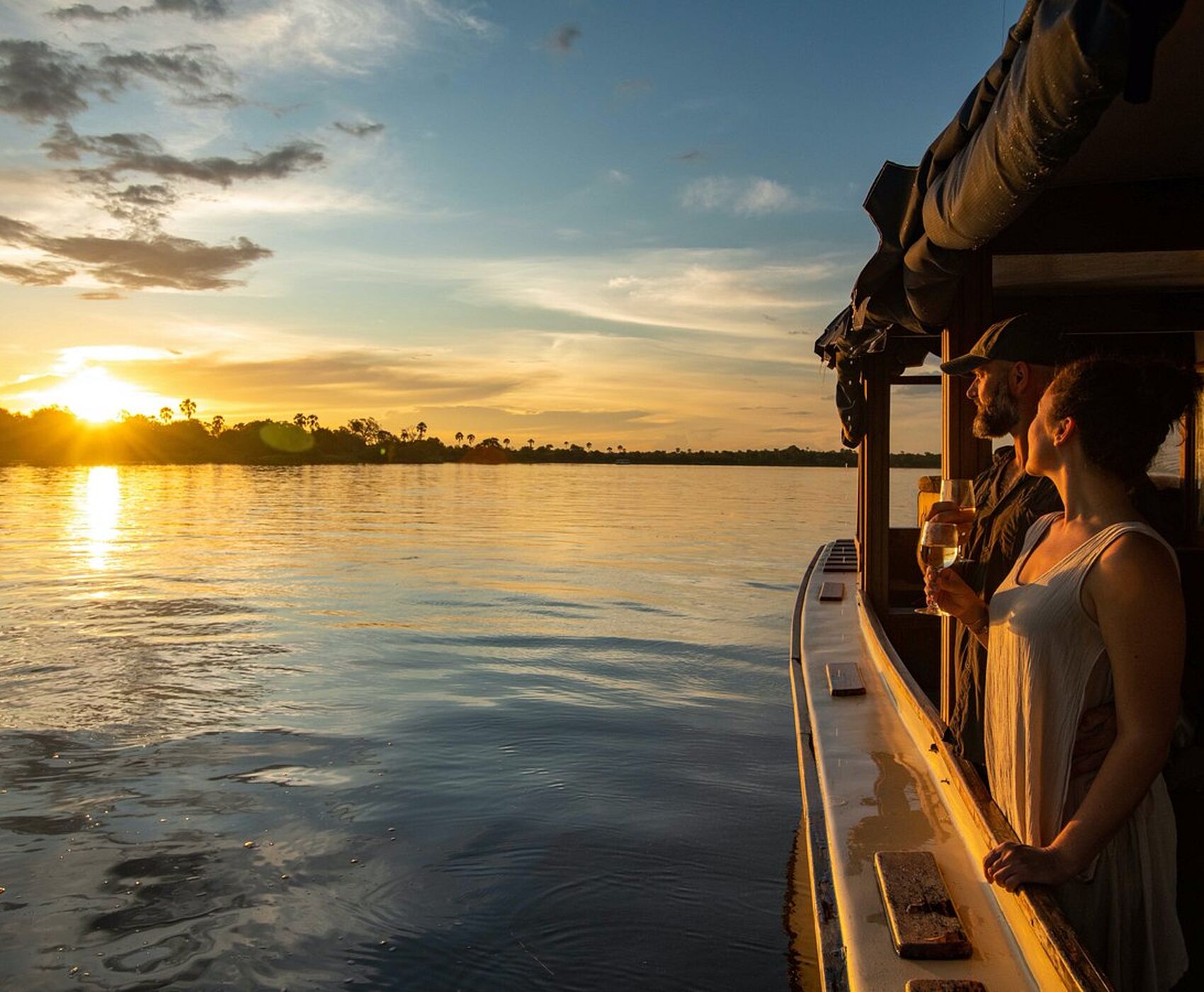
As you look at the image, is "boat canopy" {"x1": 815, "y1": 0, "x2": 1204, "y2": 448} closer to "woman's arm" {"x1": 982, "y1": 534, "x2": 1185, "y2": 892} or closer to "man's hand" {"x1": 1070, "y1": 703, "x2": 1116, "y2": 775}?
"woman's arm" {"x1": 982, "y1": 534, "x2": 1185, "y2": 892}

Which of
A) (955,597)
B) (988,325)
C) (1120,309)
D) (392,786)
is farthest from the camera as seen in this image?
(392,786)

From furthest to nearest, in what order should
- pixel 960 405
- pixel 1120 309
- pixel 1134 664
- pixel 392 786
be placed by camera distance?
pixel 392 786
pixel 1120 309
pixel 960 405
pixel 1134 664

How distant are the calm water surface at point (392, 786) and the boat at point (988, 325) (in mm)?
1356

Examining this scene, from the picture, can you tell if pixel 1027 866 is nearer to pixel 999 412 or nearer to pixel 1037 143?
pixel 999 412

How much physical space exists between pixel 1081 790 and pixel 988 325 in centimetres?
313

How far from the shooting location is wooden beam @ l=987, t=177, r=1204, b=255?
425 cm

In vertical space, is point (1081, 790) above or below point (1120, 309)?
below

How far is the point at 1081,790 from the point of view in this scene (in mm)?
1989

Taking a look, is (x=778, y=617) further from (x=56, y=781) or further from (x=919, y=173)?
(x=919, y=173)

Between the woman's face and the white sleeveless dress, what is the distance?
215 millimetres

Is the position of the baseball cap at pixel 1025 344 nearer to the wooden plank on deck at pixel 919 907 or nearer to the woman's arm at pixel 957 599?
the woman's arm at pixel 957 599

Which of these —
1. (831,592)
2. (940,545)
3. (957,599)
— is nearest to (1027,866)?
(957,599)

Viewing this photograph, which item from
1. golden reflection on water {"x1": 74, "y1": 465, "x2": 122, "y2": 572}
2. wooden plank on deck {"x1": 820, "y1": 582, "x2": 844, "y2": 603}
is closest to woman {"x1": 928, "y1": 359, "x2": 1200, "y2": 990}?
wooden plank on deck {"x1": 820, "y1": 582, "x2": 844, "y2": 603}

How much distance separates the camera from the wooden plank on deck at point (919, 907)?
2.29m
